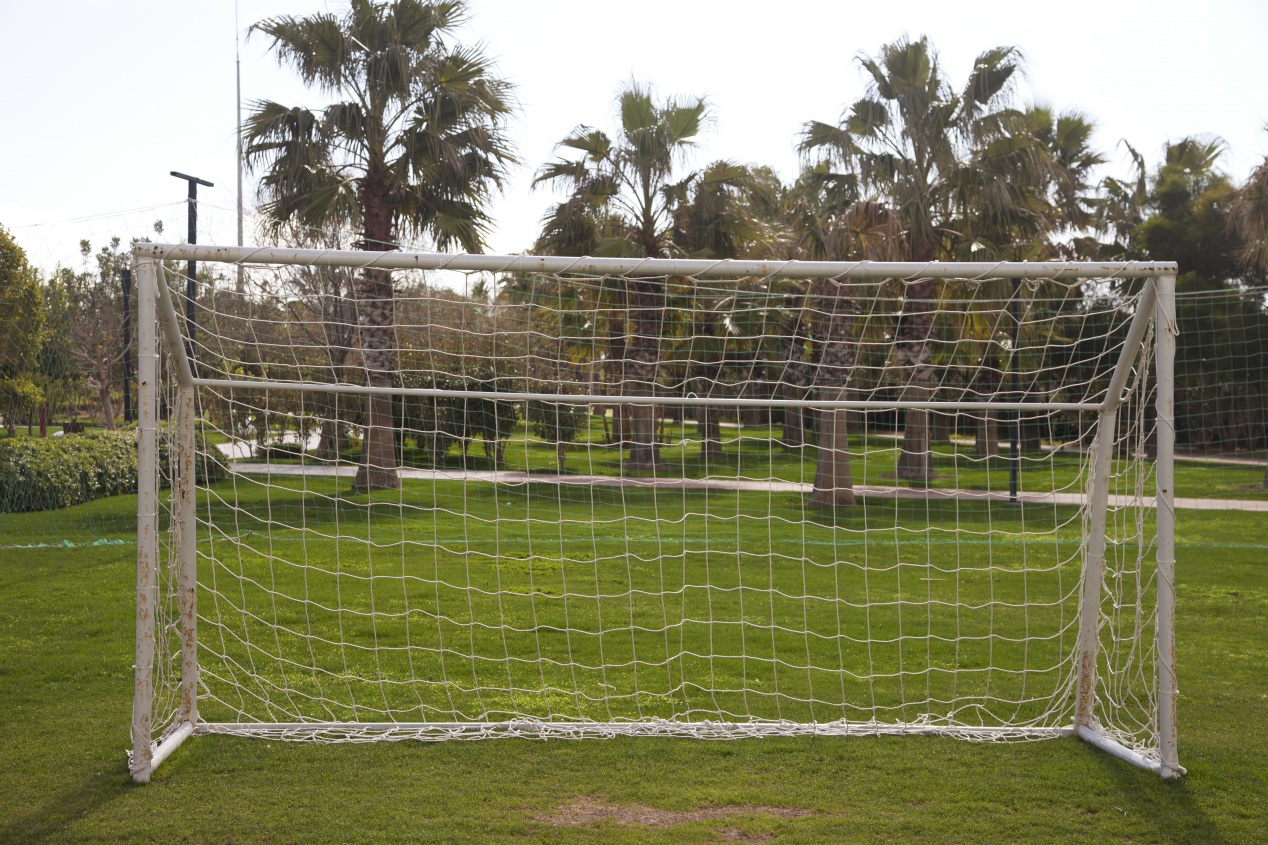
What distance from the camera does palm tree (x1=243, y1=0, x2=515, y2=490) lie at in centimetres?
1238

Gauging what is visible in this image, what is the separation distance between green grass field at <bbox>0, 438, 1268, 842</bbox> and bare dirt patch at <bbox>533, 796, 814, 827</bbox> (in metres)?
0.01

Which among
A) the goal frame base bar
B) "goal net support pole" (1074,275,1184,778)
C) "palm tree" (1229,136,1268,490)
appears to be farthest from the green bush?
"palm tree" (1229,136,1268,490)

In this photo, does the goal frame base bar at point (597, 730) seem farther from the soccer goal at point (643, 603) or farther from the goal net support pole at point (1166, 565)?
the goal net support pole at point (1166, 565)

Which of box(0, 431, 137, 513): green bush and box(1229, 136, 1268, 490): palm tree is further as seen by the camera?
box(1229, 136, 1268, 490): palm tree

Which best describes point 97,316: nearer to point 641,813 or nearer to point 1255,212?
point 641,813

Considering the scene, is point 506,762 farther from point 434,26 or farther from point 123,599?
point 434,26

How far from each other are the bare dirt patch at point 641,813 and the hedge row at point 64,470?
7.79 m

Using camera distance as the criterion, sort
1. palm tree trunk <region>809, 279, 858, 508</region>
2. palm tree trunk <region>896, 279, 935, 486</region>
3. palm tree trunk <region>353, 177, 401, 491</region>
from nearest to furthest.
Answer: palm tree trunk <region>809, 279, 858, 508</region> < palm tree trunk <region>353, 177, 401, 491</region> < palm tree trunk <region>896, 279, 935, 486</region>

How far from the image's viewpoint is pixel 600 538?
1004cm

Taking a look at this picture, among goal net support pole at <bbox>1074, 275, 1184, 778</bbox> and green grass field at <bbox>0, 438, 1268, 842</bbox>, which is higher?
goal net support pole at <bbox>1074, 275, 1184, 778</bbox>

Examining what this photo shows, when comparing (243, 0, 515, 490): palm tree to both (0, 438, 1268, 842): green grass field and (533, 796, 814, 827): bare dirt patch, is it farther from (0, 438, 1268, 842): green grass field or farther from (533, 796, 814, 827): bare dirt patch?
(533, 796, 814, 827): bare dirt patch

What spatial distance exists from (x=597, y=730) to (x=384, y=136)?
33.1ft

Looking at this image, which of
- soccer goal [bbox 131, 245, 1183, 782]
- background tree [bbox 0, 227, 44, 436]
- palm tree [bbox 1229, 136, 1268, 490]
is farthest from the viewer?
palm tree [bbox 1229, 136, 1268, 490]

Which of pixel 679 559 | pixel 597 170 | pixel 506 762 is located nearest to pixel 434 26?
pixel 597 170
